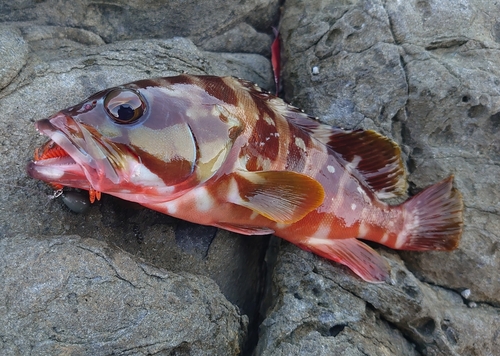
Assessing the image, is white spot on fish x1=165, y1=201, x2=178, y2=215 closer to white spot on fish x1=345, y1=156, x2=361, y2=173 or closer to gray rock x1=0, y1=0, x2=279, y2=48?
white spot on fish x1=345, y1=156, x2=361, y2=173

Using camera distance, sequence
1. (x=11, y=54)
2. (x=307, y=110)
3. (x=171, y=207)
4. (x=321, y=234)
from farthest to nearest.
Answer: (x=307, y=110), (x=321, y=234), (x=11, y=54), (x=171, y=207)

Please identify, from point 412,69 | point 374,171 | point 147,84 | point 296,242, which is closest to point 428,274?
point 374,171

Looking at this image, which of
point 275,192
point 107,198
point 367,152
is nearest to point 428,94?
point 367,152

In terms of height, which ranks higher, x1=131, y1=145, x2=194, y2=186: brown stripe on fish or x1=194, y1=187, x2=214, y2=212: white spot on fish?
x1=131, y1=145, x2=194, y2=186: brown stripe on fish

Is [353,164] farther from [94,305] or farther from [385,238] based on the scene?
[94,305]

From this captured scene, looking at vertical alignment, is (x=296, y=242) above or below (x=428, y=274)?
above

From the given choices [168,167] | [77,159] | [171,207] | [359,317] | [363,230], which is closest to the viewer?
[77,159]

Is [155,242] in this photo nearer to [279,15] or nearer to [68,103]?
[68,103]

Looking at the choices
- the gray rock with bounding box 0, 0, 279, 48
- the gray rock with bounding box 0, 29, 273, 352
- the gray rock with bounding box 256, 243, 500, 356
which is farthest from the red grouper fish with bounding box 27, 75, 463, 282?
the gray rock with bounding box 0, 0, 279, 48
